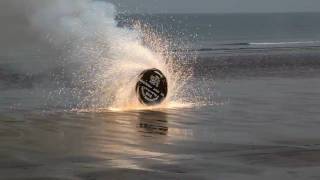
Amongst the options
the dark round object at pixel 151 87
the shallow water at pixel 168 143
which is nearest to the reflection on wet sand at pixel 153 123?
the shallow water at pixel 168 143

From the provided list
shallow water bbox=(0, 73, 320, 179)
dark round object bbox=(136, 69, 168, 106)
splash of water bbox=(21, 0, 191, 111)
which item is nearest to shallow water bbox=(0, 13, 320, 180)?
shallow water bbox=(0, 73, 320, 179)

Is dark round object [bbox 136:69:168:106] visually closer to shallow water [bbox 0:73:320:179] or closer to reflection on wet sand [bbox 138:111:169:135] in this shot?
shallow water [bbox 0:73:320:179]

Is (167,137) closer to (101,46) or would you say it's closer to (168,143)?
(168,143)

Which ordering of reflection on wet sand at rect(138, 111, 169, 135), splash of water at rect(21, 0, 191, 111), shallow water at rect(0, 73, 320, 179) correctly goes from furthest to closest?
splash of water at rect(21, 0, 191, 111) < reflection on wet sand at rect(138, 111, 169, 135) < shallow water at rect(0, 73, 320, 179)

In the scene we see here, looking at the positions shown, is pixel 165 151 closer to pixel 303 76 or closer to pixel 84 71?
pixel 84 71

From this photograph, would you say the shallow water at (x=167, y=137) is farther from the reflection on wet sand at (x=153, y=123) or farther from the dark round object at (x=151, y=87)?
the dark round object at (x=151, y=87)

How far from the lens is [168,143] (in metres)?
14.1

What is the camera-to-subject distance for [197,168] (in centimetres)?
1151

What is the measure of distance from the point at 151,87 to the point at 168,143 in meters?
6.63

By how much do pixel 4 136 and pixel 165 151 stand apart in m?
3.62

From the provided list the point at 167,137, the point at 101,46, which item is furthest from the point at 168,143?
the point at 101,46

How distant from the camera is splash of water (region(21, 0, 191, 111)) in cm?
2030

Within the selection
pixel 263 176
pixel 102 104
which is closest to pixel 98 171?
pixel 263 176

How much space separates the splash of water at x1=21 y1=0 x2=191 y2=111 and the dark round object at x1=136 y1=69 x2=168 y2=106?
252 mm
